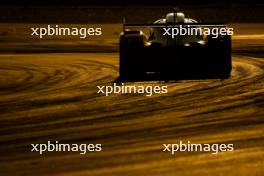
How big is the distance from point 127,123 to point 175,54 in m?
6.82

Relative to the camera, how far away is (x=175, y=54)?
18297 millimetres

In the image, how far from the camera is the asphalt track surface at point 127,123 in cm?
873

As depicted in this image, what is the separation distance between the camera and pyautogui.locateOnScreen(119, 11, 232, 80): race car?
1836 cm

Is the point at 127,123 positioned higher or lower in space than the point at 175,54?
lower

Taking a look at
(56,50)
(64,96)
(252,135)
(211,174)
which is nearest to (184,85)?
(64,96)

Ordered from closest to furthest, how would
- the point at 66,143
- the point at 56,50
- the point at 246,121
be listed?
the point at 66,143 → the point at 246,121 → the point at 56,50

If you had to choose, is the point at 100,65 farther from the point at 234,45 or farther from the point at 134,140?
the point at 134,140

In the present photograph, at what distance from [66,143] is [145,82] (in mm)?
7110

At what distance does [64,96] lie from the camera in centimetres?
1492

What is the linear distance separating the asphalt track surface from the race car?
0.53 m

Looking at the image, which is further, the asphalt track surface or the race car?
the race car

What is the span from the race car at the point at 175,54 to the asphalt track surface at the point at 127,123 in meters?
0.53

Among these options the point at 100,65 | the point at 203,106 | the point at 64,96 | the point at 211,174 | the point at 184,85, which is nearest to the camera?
the point at 211,174

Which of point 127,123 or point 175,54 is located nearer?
point 127,123
